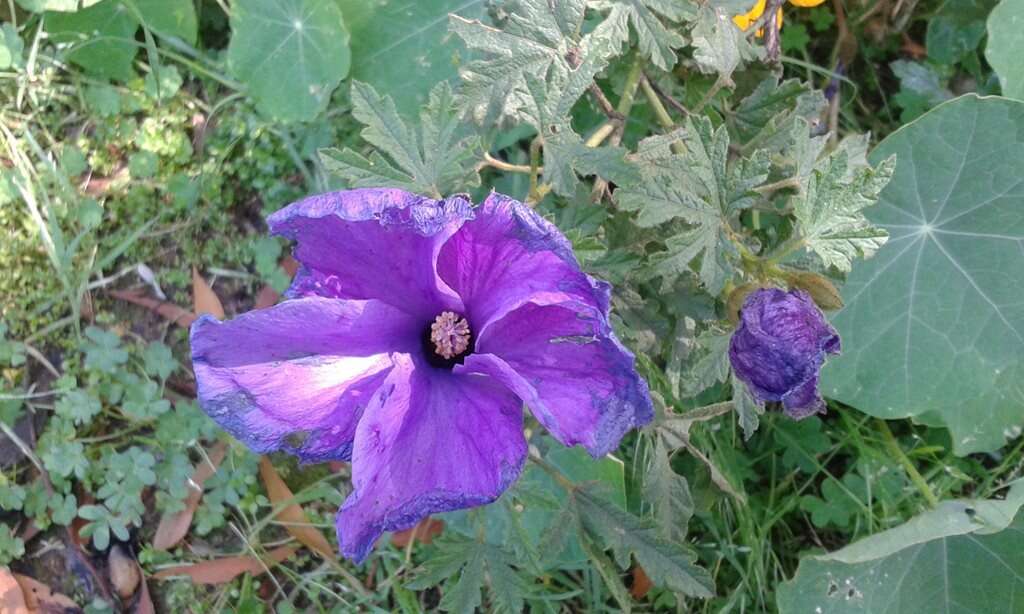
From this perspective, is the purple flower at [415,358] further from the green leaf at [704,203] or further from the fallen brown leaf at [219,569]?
the fallen brown leaf at [219,569]

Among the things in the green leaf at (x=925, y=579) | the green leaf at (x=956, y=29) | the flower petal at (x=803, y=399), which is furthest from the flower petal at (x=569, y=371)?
the green leaf at (x=956, y=29)

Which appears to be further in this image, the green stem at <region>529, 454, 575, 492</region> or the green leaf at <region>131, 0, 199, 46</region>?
the green leaf at <region>131, 0, 199, 46</region>

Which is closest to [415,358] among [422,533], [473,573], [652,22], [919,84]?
[473,573]

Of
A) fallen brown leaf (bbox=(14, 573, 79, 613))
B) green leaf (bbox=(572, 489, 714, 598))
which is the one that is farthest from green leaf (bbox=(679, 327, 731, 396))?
fallen brown leaf (bbox=(14, 573, 79, 613))

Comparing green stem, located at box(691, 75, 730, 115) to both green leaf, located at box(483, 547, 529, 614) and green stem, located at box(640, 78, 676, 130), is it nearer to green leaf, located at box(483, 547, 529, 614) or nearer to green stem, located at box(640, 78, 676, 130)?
green stem, located at box(640, 78, 676, 130)

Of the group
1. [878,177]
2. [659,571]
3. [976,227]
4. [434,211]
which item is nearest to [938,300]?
[976,227]

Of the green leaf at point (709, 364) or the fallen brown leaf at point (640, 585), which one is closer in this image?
the green leaf at point (709, 364)

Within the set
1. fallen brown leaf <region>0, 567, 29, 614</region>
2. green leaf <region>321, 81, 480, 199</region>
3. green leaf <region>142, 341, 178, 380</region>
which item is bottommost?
fallen brown leaf <region>0, 567, 29, 614</region>

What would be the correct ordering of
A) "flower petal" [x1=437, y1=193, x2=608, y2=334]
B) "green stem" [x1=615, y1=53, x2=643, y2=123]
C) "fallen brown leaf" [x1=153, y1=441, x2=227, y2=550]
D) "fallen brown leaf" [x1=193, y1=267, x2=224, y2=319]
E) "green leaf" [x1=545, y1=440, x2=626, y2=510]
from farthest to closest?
"fallen brown leaf" [x1=193, y1=267, x2=224, y2=319]
"fallen brown leaf" [x1=153, y1=441, x2=227, y2=550]
"green leaf" [x1=545, y1=440, x2=626, y2=510]
"green stem" [x1=615, y1=53, x2=643, y2=123]
"flower petal" [x1=437, y1=193, x2=608, y2=334]

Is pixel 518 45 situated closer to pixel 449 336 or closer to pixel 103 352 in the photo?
pixel 449 336
